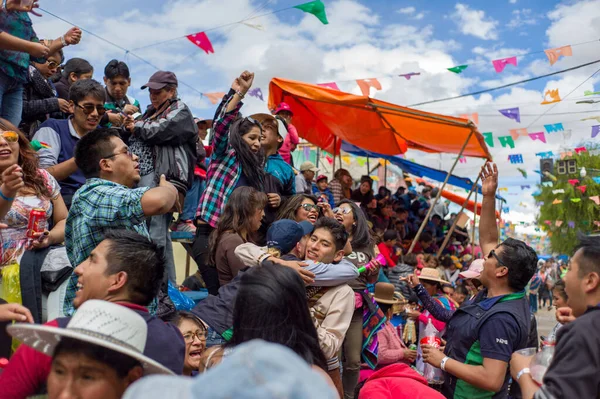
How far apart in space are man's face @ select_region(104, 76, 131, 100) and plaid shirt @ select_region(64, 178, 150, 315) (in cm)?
285

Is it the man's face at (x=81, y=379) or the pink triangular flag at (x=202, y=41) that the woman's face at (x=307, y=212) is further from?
the pink triangular flag at (x=202, y=41)

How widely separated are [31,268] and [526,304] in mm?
3074

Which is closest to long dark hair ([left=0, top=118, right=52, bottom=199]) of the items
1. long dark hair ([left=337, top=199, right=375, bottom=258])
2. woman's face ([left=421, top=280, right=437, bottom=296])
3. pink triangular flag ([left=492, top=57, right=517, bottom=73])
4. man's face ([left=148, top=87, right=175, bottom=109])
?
man's face ([left=148, top=87, right=175, bottom=109])

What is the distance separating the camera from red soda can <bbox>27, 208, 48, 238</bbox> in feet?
10.4

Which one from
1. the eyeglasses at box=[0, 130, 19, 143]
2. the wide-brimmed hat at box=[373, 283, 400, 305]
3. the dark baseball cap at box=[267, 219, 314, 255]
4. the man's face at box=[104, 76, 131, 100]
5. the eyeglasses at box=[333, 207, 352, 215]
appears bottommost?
the wide-brimmed hat at box=[373, 283, 400, 305]

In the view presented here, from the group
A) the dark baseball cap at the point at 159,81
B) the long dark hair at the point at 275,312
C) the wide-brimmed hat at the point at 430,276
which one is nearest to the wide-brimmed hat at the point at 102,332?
the long dark hair at the point at 275,312

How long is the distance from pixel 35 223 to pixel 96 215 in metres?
0.67

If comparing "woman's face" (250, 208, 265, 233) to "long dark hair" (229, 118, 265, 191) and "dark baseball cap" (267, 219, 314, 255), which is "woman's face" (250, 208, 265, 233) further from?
"long dark hair" (229, 118, 265, 191)

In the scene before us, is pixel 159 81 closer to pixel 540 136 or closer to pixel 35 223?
pixel 35 223

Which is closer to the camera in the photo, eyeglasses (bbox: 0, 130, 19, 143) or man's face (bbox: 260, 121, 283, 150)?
eyeglasses (bbox: 0, 130, 19, 143)

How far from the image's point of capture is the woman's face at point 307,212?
181 inches

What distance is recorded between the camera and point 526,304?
3.66 m

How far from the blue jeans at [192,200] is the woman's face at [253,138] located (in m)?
1.51

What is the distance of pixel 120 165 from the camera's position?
2.99 m
